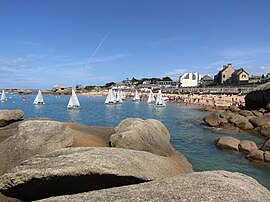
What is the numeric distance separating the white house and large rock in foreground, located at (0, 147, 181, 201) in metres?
160

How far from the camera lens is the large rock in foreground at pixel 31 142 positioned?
24.9 ft

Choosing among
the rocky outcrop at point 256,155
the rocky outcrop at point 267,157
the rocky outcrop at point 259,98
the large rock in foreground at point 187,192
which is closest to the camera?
the large rock in foreground at point 187,192

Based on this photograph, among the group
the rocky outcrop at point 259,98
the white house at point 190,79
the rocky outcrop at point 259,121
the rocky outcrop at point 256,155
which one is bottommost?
the rocky outcrop at point 256,155

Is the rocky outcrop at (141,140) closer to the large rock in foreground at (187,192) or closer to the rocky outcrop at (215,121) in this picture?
the large rock in foreground at (187,192)

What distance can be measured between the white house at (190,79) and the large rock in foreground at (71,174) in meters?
160

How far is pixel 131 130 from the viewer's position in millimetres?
10023

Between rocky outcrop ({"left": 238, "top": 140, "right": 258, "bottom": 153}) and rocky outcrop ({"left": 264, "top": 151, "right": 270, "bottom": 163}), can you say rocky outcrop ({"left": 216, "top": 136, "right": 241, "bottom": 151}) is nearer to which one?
rocky outcrop ({"left": 238, "top": 140, "right": 258, "bottom": 153})

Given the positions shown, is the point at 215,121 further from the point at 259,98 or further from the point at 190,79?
the point at 190,79

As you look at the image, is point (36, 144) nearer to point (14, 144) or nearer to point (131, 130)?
point (14, 144)

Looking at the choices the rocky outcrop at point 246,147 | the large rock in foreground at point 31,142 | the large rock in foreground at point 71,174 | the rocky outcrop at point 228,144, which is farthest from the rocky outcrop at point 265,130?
the large rock in foreground at point 31,142

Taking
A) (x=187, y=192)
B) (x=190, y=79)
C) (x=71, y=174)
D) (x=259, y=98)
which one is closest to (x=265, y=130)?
(x=259, y=98)

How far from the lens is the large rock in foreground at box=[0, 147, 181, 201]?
5.62m

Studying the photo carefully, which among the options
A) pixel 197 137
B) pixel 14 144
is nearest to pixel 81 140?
pixel 14 144

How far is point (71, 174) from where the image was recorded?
5594 millimetres
